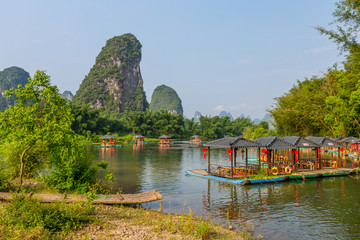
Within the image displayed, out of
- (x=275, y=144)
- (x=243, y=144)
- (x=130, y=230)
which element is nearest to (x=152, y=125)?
(x=275, y=144)

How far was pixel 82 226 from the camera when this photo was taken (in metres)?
9.06

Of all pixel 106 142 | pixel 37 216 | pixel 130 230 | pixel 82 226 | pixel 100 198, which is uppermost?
pixel 106 142

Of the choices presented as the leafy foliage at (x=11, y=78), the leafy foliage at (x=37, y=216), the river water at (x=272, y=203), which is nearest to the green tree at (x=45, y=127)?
the river water at (x=272, y=203)

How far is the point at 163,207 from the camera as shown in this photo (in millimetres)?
13656

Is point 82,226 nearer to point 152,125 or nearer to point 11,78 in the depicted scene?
point 152,125

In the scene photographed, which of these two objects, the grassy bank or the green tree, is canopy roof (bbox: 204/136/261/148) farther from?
the grassy bank

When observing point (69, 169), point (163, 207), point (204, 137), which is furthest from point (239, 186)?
point (204, 137)

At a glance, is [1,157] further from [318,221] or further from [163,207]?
[318,221]

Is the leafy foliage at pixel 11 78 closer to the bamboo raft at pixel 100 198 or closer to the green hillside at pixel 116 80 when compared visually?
the green hillside at pixel 116 80

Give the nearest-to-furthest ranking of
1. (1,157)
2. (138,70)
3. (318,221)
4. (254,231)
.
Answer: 1. (254,231)
2. (318,221)
3. (1,157)
4. (138,70)

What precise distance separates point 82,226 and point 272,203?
9.65 meters

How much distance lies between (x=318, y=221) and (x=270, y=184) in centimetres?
787

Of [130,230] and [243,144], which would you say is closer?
[130,230]

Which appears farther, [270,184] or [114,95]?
[114,95]
